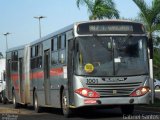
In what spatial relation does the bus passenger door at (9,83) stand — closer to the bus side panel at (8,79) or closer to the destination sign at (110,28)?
the bus side panel at (8,79)

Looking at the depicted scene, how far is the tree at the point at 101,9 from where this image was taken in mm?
35125

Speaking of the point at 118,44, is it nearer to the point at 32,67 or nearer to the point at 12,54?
the point at 32,67

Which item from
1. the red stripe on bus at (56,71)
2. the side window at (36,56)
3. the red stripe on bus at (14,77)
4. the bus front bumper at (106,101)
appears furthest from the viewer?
the red stripe on bus at (14,77)

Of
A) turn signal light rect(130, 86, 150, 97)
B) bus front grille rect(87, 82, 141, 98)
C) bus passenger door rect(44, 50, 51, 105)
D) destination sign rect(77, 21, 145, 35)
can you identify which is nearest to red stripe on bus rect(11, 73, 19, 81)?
bus passenger door rect(44, 50, 51, 105)

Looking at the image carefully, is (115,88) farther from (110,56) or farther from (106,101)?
(110,56)

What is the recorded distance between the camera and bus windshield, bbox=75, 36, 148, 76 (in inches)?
715

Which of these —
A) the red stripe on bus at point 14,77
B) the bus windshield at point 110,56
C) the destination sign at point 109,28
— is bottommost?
the red stripe on bus at point 14,77

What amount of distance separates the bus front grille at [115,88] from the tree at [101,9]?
668 inches

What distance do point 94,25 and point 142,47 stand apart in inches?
71.7

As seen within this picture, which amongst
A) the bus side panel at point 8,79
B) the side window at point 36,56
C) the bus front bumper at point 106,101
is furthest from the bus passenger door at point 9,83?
the bus front bumper at point 106,101

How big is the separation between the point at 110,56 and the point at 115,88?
3.56 feet

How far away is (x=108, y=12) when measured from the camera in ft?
116

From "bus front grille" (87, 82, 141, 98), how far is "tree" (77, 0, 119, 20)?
1697 centimetres

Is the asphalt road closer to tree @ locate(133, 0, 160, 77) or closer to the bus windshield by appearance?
the bus windshield
